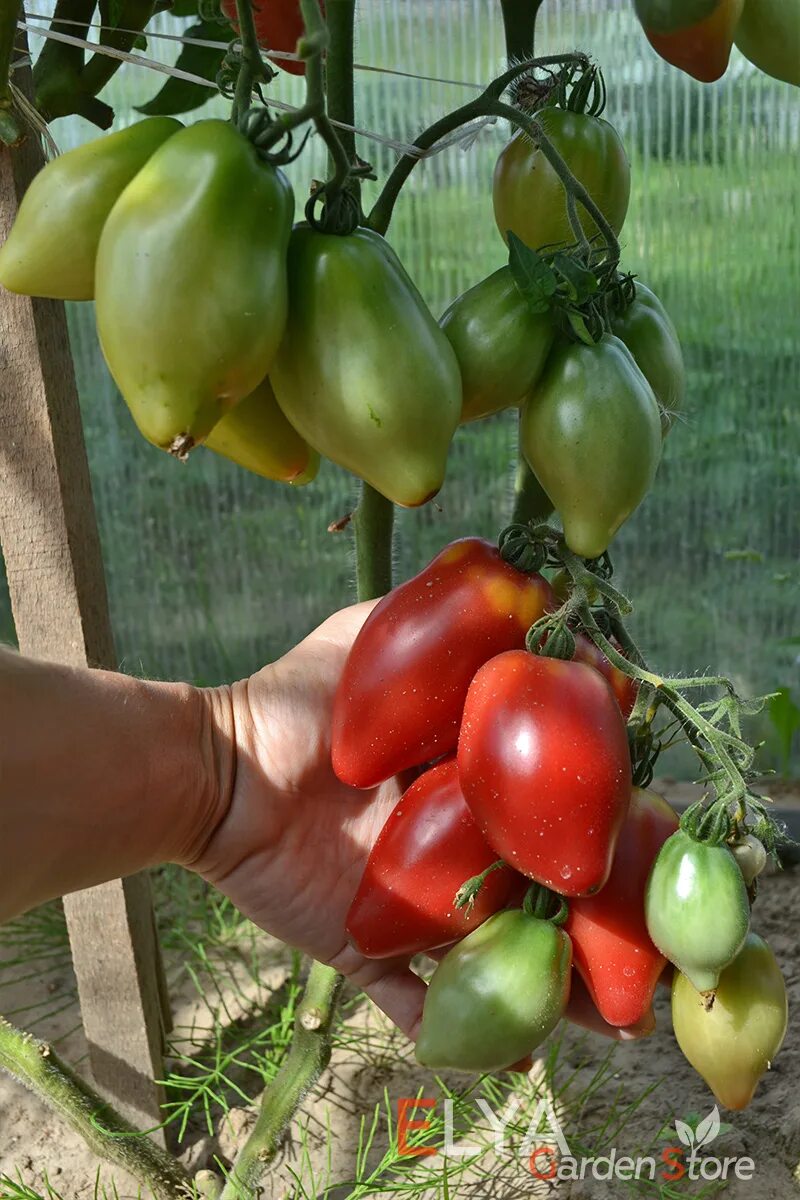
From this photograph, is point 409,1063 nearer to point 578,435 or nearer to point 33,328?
point 33,328

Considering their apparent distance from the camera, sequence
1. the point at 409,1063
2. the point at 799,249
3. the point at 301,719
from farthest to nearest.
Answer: the point at 799,249
the point at 409,1063
the point at 301,719

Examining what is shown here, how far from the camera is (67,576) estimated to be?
95cm

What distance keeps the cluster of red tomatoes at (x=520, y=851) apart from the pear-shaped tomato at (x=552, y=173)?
0.16 m

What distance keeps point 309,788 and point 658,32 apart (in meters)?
0.52

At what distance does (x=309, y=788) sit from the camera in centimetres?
79

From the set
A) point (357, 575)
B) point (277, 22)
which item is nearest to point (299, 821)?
point (357, 575)

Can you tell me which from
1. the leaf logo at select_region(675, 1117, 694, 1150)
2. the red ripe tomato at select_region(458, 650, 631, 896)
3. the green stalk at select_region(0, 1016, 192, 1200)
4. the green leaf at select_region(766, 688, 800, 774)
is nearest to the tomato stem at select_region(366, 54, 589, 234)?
the red ripe tomato at select_region(458, 650, 631, 896)

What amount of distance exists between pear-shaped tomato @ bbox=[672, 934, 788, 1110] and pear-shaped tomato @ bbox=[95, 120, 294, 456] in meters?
0.37

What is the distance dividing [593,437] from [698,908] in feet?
0.68

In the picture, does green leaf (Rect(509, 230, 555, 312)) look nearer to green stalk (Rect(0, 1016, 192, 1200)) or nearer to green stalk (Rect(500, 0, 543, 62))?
green stalk (Rect(500, 0, 543, 62))

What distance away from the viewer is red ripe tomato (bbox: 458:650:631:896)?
0.51m

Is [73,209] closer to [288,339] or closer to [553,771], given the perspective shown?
[288,339]

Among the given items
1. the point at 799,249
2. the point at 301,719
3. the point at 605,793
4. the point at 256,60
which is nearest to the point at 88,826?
the point at 301,719

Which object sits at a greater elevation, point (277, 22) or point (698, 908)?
point (277, 22)
